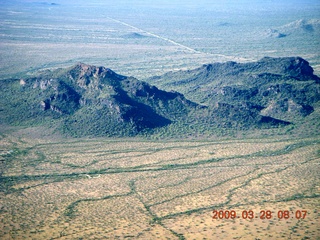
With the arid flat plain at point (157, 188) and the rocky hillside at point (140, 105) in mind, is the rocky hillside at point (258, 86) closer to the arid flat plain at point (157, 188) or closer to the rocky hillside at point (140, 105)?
the rocky hillside at point (140, 105)

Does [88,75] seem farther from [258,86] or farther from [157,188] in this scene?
[157,188]

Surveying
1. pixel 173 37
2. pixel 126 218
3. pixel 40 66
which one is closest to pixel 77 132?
pixel 126 218

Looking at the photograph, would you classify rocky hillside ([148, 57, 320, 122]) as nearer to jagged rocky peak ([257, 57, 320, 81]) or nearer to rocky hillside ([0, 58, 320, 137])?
jagged rocky peak ([257, 57, 320, 81])

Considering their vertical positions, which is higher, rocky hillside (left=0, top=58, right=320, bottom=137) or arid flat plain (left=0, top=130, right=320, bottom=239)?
rocky hillside (left=0, top=58, right=320, bottom=137)
